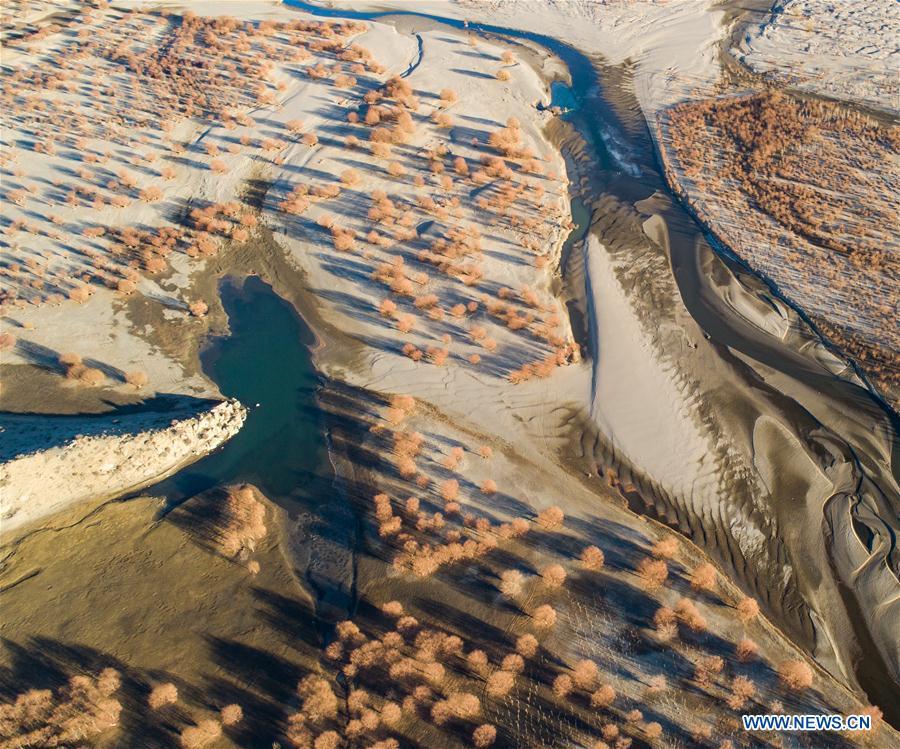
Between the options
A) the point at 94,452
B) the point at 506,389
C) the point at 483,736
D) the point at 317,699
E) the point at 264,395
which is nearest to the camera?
the point at 483,736

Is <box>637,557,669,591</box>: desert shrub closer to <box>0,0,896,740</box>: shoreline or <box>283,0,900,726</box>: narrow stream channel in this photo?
<box>0,0,896,740</box>: shoreline

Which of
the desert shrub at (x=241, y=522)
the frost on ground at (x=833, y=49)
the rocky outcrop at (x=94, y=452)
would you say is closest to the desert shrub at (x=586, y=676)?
the desert shrub at (x=241, y=522)

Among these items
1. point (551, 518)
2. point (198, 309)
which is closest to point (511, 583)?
point (551, 518)

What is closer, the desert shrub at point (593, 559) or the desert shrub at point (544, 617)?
the desert shrub at point (544, 617)

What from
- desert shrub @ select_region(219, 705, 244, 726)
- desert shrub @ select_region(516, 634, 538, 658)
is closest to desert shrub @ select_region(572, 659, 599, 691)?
desert shrub @ select_region(516, 634, 538, 658)

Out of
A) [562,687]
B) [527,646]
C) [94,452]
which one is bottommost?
[562,687]

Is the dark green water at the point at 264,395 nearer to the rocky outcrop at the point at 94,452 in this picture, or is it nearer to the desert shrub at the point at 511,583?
the rocky outcrop at the point at 94,452

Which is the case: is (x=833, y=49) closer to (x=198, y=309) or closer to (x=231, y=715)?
(x=198, y=309)
